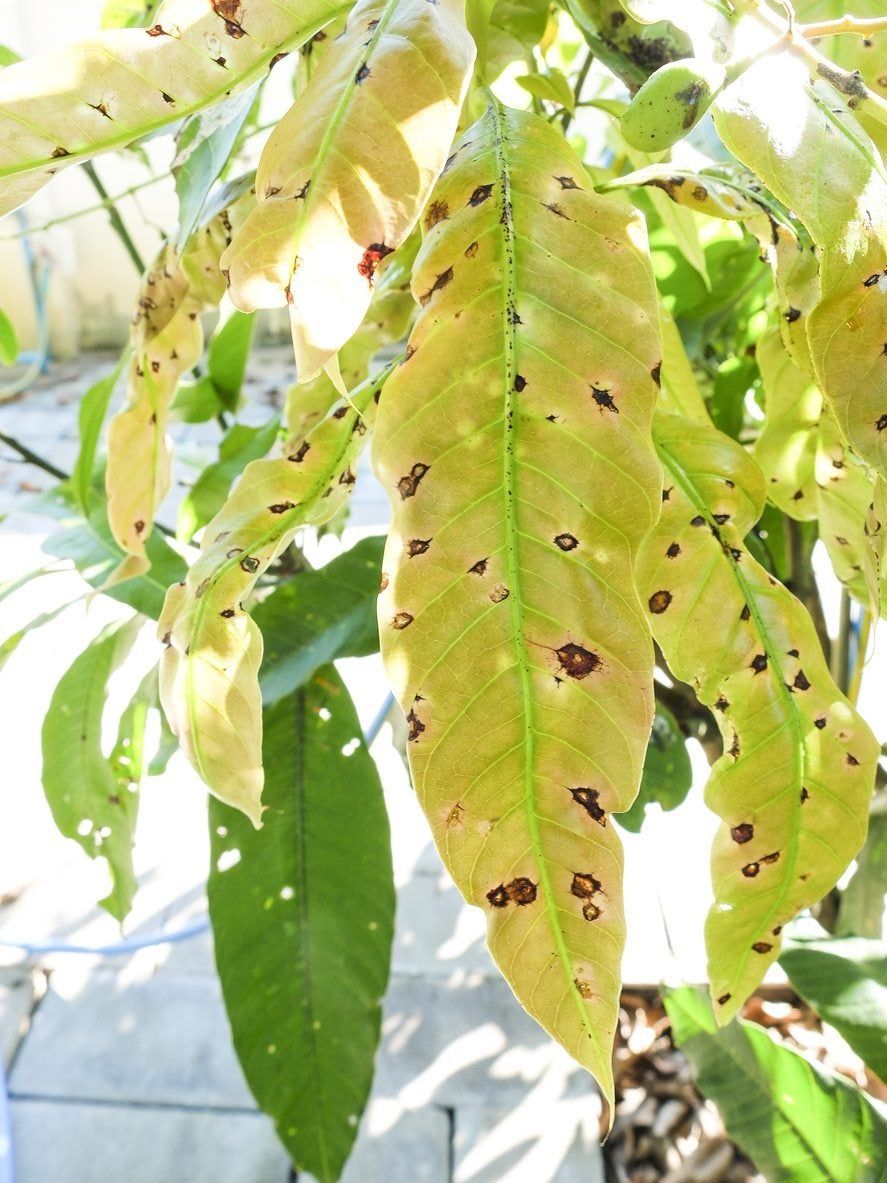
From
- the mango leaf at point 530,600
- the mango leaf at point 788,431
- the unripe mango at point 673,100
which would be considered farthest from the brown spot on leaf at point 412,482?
the mango leaf at point 788,431

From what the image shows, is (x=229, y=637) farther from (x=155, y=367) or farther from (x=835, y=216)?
(x=835, y=216)

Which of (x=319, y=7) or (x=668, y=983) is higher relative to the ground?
(x=319, y=7)

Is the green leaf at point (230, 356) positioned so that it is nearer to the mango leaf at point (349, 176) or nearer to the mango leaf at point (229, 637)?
the mango leaf at point (229, 637)

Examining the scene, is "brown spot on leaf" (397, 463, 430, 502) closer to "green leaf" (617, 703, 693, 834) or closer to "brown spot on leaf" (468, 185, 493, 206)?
"brown spot on leaf" (468, 185, 493, 206)

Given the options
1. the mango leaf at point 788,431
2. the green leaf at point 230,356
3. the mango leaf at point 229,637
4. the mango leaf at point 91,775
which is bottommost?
the mango leaf at point 91,775

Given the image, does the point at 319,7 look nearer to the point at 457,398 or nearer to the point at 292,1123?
the point at 457,398

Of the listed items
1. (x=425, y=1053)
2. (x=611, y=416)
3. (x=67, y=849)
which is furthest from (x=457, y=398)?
(x=67, y=849)

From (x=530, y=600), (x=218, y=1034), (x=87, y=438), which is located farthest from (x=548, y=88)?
(x=218, y=1034)
